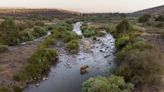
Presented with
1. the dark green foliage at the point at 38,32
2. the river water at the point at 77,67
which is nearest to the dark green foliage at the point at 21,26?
the dark green foliage at the point at 38,32

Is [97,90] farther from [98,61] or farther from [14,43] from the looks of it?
[14,43]

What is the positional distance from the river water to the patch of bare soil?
258 centimetres

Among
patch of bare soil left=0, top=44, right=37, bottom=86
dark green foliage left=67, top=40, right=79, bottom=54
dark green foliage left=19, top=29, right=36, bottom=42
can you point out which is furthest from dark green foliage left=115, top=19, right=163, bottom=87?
dark green foliage left=19, top=29, right=36, bottom=42

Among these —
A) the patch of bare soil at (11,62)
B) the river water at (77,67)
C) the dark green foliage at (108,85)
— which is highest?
the dark green foliage at (108,85)

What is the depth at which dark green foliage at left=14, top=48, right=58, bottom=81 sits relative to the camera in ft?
96.6

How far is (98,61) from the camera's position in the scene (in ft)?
126

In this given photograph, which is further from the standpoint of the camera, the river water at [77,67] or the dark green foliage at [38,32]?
the dark green foliage at [38,32]

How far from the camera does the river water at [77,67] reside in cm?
2816

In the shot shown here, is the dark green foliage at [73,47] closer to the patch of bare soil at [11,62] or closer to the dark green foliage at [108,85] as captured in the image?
the patch of bare soil at [11,62]

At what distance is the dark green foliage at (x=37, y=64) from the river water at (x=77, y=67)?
99cm

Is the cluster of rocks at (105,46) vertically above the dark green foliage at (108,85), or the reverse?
the dark green foliage at (108,85)

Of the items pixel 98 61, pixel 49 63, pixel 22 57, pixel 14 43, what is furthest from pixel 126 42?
pixel 14 43

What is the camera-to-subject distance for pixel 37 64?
3266cm

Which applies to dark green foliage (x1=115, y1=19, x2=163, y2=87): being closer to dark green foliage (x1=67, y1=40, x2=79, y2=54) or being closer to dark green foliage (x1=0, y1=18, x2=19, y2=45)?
dark green foliage (x1=67, y1=40, x2=79, y2=54)
